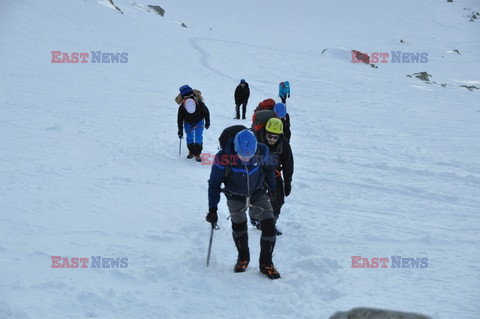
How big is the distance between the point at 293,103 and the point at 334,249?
14353mm

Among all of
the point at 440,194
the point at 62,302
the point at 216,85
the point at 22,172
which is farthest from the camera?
the point at 216,85

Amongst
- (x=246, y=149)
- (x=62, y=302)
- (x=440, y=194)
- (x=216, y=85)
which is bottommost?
(x=62, y=302)

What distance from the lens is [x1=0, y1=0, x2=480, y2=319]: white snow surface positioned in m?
4.46

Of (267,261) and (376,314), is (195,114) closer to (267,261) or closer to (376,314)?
(267,261)

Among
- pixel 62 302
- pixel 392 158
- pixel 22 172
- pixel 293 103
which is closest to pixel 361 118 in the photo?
pixel 293 103

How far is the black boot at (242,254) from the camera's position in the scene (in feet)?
16.0

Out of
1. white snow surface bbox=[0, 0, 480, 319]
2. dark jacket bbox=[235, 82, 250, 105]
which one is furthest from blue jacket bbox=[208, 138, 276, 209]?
dark jacket bbox=[235, 82, 250, 105]

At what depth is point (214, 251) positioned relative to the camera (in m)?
5.41

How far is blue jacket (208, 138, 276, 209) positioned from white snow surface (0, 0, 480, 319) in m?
1.05

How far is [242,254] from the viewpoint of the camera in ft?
16.2

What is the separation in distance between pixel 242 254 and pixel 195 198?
8.25ft

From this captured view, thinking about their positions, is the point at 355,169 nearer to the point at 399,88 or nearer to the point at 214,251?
the point at 214,251

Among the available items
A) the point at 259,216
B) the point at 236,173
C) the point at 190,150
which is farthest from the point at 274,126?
the point at 190,150

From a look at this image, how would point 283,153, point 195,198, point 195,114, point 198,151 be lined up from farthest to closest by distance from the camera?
point 198,151 < point 195,114 < point 195,198 < point 283,153
